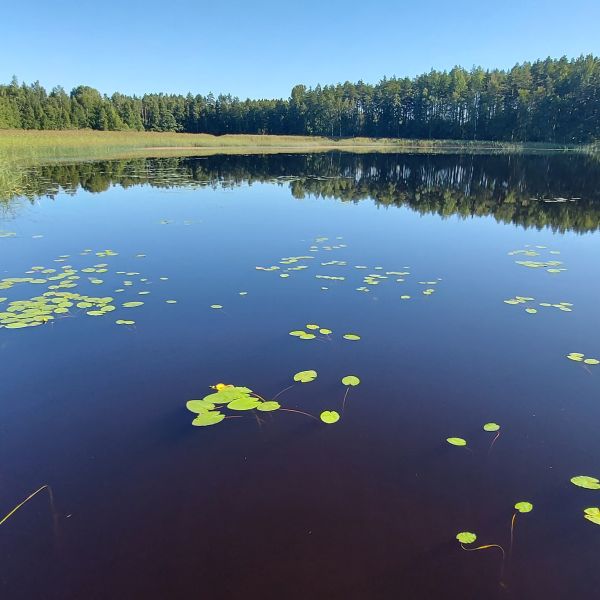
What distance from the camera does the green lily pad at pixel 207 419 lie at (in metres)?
2.65

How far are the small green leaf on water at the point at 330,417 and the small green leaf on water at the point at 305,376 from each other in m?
0.40

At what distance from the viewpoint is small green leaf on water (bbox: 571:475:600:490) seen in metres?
2.18

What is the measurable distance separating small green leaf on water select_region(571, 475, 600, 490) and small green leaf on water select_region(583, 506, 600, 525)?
12 centimetres

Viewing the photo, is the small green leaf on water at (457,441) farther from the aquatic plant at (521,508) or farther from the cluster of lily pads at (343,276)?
the cluster of lily pads at (343,276)

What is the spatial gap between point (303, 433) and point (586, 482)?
156cm

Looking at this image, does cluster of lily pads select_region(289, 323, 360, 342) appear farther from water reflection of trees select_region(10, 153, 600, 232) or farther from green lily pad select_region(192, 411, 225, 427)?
water reflection of trees select_region(10, 153, 600, 232)

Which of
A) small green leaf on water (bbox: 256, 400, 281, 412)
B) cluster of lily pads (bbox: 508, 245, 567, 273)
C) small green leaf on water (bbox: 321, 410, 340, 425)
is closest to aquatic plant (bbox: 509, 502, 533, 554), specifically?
small green leaf on water (bbox: 321, 410, 340, 425)

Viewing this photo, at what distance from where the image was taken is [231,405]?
2762 millimetres

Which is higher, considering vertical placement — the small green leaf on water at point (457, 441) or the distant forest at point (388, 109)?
the distant forest at point (388, 109)

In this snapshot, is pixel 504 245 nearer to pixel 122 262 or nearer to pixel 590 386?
pixel 590 386

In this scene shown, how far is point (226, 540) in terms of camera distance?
6.28 ft

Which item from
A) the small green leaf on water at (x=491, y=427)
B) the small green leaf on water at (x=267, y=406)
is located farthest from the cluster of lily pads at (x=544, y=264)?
the small green leaf on water at (x=267, y=406)

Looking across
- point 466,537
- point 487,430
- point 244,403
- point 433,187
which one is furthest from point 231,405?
point 433,187

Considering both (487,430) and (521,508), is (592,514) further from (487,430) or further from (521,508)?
(487,430)
